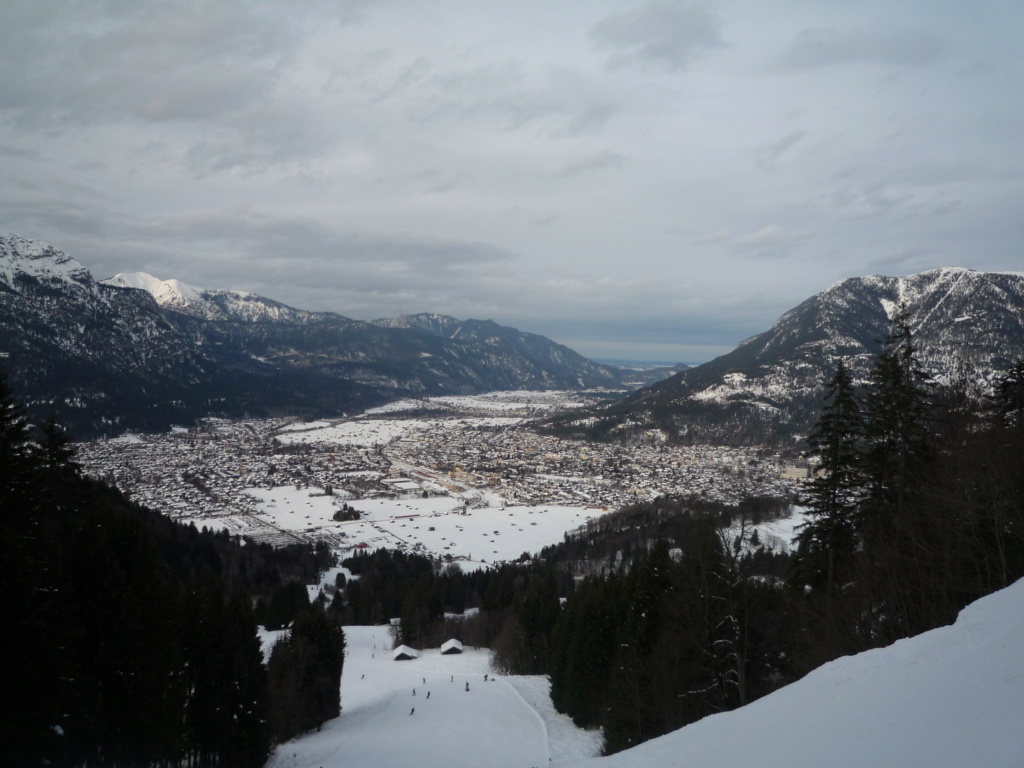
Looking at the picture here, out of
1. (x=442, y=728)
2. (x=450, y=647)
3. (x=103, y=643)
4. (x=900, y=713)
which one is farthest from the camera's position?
(x=450, y=647)

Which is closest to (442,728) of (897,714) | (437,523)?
(897,714)

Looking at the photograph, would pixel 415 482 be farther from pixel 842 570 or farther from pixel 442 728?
pixel 842 570

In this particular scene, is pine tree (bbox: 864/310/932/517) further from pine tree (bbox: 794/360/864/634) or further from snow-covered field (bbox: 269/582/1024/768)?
snow-covered field (bbox: 269/582/1024/768)

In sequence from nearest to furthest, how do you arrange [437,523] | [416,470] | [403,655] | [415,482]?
[403,655]
[437,523]
[415,482]
[416,470]

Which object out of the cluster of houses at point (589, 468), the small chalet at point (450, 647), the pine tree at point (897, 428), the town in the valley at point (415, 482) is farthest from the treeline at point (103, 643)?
the cluster of houses at point (589, 468)

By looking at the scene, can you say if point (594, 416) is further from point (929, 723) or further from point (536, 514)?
point (929, 723)

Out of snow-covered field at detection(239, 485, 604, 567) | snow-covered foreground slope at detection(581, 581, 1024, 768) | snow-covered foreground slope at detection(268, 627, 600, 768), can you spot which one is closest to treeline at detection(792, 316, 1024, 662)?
snow-covered foreground slope at detection(581, 581, 1024, 768)

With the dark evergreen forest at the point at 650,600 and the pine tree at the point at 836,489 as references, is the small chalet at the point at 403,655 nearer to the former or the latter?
the dark evergreen forest at the point at 650,600

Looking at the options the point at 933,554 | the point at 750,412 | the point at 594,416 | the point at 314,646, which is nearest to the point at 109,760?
the point at 314,646
